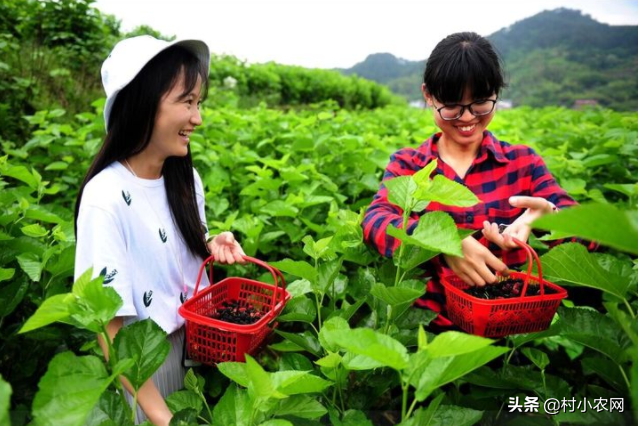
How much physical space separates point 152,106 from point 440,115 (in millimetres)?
987

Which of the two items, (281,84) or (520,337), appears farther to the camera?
(281,84)

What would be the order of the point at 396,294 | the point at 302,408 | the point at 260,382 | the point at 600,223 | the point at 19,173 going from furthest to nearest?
1. the point at 19,173
2. the point at 396,294
3. the point at 302,408
4. the point at 260,382
5. the point at 600,223

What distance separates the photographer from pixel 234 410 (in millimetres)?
1031

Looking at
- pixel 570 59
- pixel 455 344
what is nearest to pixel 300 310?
pixel 455 344

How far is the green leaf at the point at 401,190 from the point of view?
1.26m

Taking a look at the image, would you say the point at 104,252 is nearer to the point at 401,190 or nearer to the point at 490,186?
the point at 401,190

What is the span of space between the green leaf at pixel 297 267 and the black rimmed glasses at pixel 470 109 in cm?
75

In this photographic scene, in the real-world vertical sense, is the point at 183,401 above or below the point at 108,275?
below

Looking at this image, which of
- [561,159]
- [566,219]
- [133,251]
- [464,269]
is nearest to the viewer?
[566,219]

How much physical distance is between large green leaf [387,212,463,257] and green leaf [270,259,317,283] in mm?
276

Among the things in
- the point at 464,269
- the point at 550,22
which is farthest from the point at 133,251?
the point at 550,22

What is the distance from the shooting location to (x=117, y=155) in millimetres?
1649

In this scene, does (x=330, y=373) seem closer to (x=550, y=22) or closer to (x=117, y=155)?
(x=117, y=155)

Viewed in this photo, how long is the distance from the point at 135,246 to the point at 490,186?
1267mm
